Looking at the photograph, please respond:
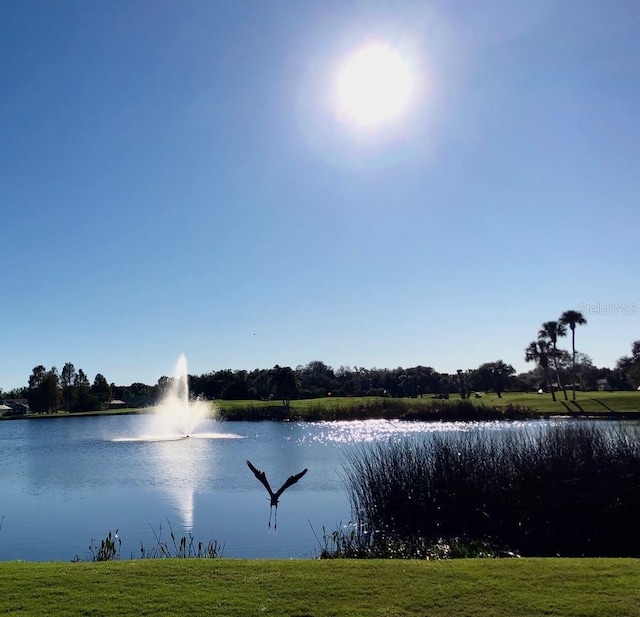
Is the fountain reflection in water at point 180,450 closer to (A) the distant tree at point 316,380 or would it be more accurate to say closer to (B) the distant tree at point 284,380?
(B) the distant tree at point 284,380

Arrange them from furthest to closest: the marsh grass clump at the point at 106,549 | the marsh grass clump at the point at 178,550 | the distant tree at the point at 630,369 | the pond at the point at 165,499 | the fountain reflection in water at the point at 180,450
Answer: the distant tree at the point at 630,369
the fountain reflection in water at the point at 180,450
the pond at the point at 165,499
the marsh grass clump at the point at 178,550
the marsh grass clump at the point at 106,549

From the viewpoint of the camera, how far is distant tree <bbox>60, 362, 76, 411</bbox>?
118 meters

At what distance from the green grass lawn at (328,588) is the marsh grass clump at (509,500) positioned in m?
4.10

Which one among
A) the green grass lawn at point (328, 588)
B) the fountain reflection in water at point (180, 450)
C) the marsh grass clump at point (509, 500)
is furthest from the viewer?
the fountain reflection in water at point (180, 450)

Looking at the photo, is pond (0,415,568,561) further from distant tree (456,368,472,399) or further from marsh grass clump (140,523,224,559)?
distant tree (456,368,472,399)

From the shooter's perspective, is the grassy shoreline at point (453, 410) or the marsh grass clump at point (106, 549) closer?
the marsh grass clump at point (106, 549)

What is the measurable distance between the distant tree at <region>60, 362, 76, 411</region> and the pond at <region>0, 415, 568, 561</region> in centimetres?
7797

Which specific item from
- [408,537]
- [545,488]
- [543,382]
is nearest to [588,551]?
[545,488]

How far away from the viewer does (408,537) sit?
15992mm

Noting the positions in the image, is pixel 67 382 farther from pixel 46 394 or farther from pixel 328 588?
pixel 328 588

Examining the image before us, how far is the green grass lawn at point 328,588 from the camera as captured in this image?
7.56 m

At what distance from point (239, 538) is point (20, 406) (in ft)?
398

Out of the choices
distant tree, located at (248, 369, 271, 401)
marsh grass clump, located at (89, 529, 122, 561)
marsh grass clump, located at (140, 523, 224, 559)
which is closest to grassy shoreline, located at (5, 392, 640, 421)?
distant tree, located at (248, 369, 271, 401)

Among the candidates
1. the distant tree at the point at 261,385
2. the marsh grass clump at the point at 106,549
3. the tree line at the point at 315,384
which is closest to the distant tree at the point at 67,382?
the tree line at the point at 315,384
